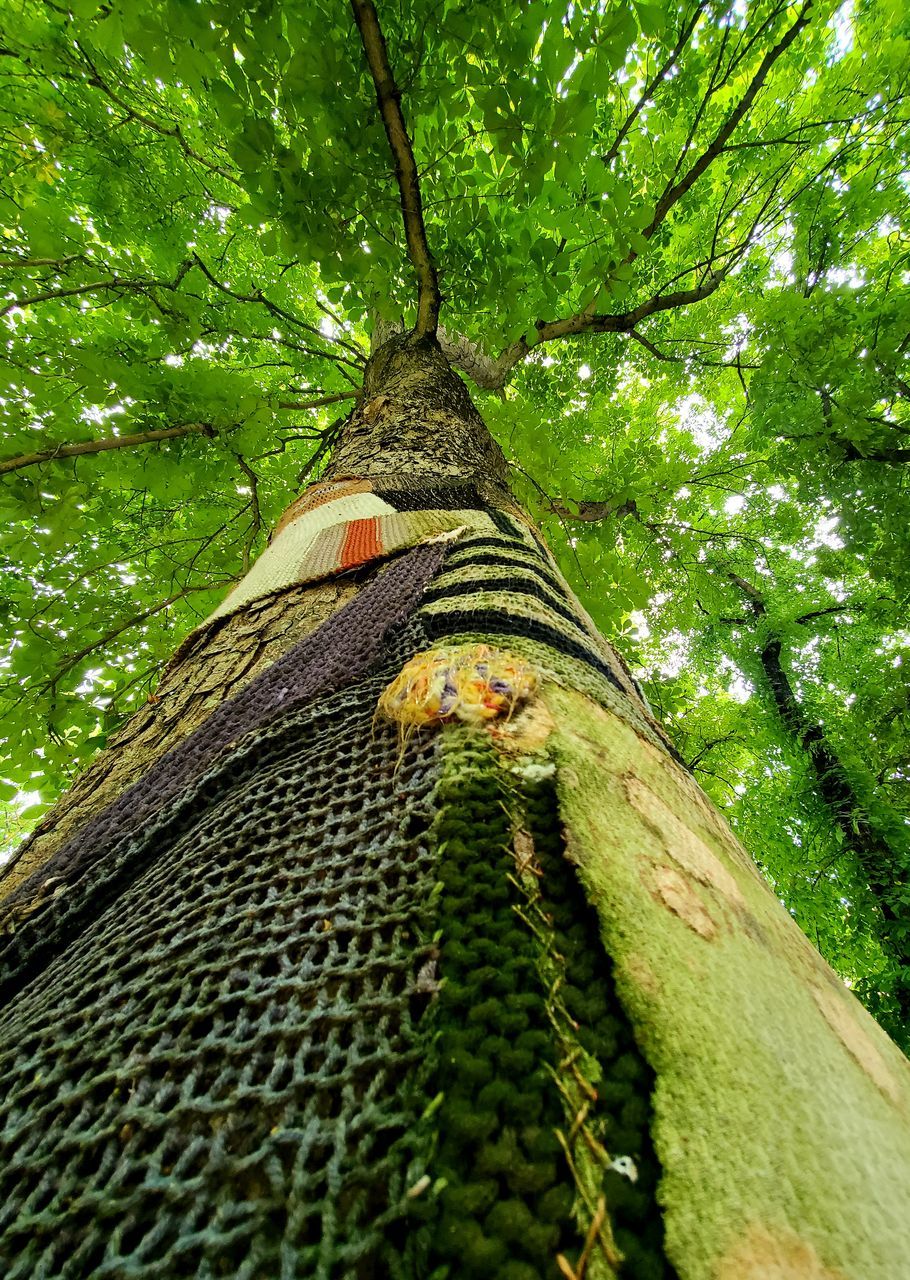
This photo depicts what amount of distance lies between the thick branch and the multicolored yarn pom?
1.65 meters

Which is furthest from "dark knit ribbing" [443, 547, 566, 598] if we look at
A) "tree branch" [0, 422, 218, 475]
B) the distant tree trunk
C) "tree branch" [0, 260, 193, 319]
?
the distant tree trunk

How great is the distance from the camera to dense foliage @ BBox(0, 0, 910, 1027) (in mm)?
1467

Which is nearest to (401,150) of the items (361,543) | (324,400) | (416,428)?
(416,428)

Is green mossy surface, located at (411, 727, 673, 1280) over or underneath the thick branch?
underneath

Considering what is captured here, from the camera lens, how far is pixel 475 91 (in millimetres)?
1469

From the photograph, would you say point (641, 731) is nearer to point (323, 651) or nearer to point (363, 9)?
point (323, 651)

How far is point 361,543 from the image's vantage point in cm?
128

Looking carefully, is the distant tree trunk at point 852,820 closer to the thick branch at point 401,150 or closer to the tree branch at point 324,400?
the tree branch at point 324,400

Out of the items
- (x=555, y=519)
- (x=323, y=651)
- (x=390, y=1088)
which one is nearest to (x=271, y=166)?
(x=323, y=651)

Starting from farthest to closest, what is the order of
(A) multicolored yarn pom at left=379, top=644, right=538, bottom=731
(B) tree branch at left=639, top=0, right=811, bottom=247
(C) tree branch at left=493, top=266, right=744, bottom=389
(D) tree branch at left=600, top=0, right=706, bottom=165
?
1. (C) tree branch at left=493, top=266, right=744, bottom=389
2. (B) tree branch at left=639, top=0, right=811, bottom=247
3. (D) tree branch at left=600, top=0, right=706, bottom=165
4. (A) multicolored yarn pom at left=379, top=644, right=538, bottom=731

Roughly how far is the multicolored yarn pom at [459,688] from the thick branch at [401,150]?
1645mm

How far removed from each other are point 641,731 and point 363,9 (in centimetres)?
178

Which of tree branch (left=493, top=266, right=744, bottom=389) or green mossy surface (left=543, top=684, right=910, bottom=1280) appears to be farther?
tree branch (left=493, top=266, right=744, bottom=389)

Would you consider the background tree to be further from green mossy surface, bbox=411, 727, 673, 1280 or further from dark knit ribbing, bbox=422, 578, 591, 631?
dark knit ribbing, bbox=422, 578, 591, 631
